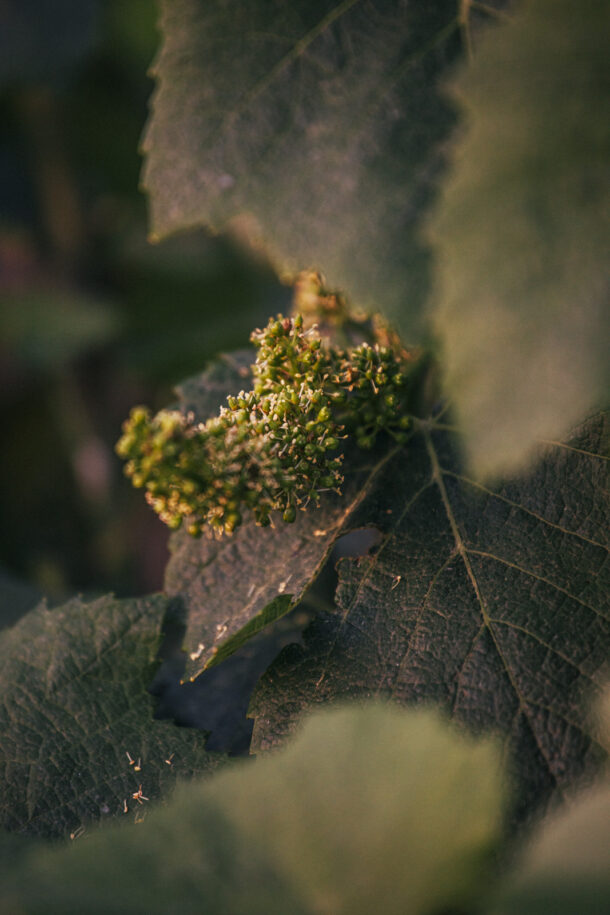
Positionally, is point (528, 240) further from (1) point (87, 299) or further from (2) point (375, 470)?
(1) point (87, 299)

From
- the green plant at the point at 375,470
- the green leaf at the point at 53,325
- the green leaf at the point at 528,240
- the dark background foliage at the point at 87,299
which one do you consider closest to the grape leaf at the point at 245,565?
the green plant at the point at 375,470

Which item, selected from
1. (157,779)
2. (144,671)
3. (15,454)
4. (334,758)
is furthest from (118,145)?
(334,758)

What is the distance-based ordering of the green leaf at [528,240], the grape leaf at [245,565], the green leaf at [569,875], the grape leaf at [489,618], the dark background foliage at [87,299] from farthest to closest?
the dark background foliage at [87,299] < the grape leaf at [245,565] < the grape leaf at [489,618] < the green leaf at [528,240] < the green leaf at [569,875]

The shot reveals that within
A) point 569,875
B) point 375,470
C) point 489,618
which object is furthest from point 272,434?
point 569,875

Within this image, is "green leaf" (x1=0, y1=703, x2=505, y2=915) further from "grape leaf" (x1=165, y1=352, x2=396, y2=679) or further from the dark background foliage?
the dark background foliage

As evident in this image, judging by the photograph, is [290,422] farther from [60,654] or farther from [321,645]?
[60,654]

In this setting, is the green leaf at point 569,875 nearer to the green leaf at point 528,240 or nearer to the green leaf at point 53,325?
the green leaf at point 528,240
